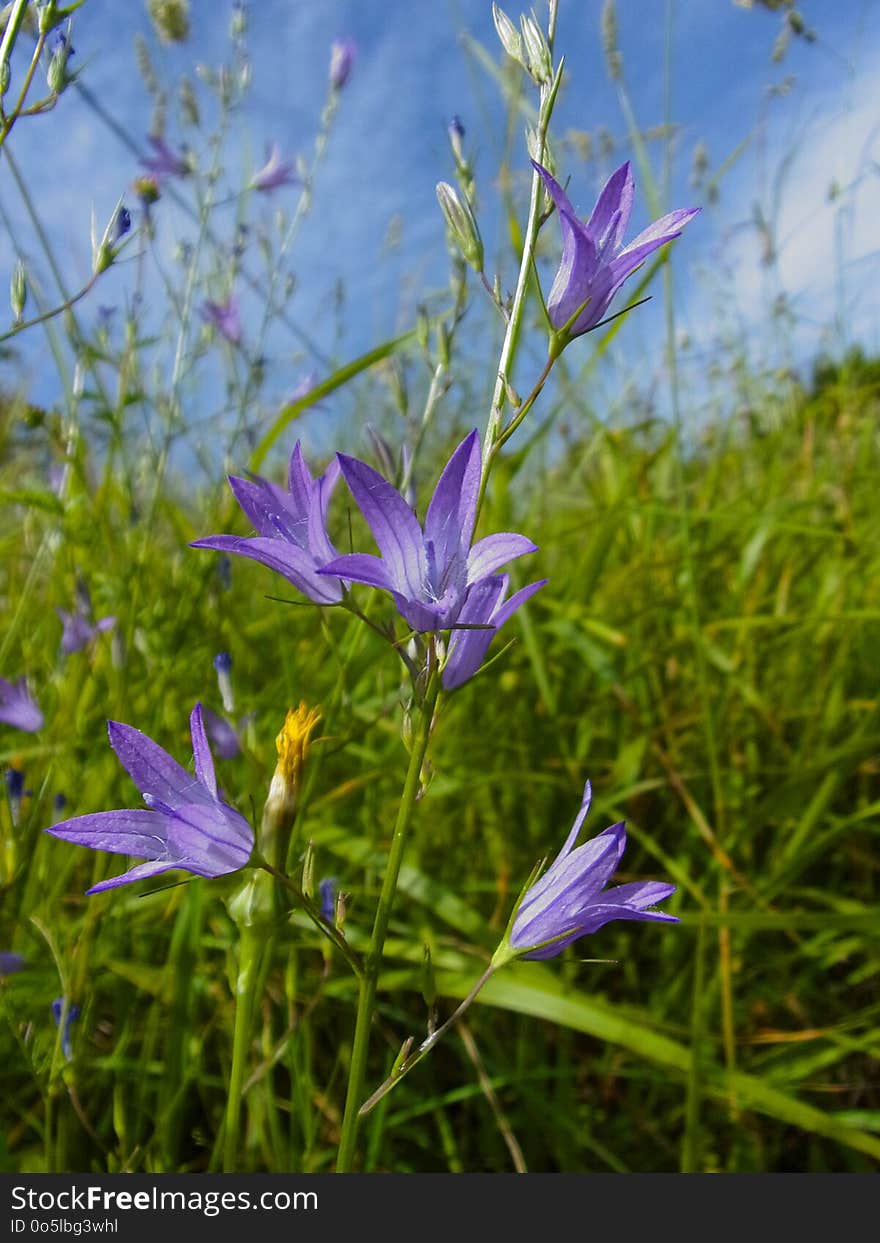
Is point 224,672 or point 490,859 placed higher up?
point 224,672

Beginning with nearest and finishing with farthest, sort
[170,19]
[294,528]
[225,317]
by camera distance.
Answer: [294,528], [170,19], [225,317]

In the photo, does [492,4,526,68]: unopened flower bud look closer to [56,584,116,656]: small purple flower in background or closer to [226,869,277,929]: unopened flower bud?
[226,869,277,929]: unopened flower bud

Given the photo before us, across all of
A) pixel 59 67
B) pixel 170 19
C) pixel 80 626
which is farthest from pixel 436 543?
pixel 170 19

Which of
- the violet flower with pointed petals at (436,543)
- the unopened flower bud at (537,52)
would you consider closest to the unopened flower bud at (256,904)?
the violet flower with pointed petals at (436,543)

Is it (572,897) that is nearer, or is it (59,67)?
(572,897)

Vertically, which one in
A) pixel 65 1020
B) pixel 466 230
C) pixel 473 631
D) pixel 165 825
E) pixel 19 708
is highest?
pixel 466 230

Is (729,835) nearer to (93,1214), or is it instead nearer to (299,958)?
(299,958)

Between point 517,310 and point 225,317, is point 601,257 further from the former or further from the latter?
point 225,317

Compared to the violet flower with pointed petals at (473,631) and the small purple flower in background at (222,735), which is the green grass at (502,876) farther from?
the violet flower with pointed petals at (473,631)
